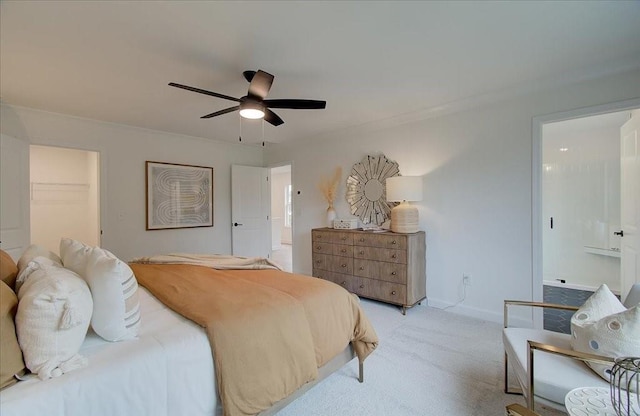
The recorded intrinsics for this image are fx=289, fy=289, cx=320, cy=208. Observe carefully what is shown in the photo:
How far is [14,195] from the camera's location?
124 inches

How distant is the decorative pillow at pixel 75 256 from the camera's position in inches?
57.0

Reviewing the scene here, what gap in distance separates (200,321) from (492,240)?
9.90 ft

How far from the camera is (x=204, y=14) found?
5.73 ft

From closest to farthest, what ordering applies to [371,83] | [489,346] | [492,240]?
1. [489,346]
2. [371,83]
3. [492,240]

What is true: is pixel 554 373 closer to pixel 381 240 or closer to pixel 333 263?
pixel 381 240

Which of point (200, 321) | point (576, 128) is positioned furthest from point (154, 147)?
point (576, 128)

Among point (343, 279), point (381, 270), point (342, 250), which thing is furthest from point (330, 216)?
point (381, 270)

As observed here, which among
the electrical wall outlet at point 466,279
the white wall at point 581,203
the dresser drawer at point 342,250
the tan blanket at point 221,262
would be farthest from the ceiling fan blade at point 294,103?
the white wall at point 581,203

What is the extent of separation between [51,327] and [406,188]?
10.3 feet

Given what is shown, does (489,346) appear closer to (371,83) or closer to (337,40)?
(371,83)

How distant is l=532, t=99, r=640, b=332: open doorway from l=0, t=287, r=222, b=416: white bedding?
4.37 metres

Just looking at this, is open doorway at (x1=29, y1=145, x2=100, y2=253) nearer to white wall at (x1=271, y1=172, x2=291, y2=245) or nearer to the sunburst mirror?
the sunburst mirror

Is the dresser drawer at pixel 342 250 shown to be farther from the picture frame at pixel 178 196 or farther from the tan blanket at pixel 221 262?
the picture frame at pixel 178 196

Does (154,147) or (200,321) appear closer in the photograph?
(200,321)
